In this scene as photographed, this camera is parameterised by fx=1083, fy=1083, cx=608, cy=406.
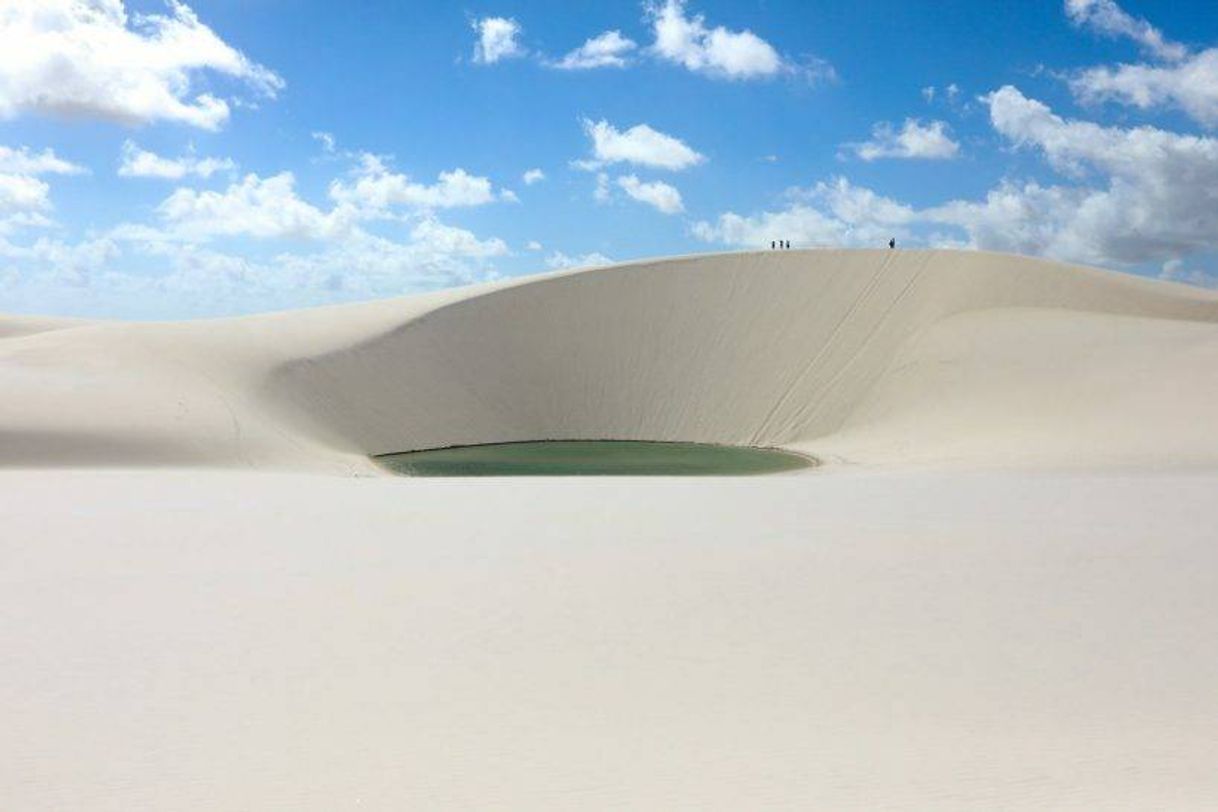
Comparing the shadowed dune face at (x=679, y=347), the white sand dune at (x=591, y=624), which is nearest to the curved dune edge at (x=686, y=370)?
the shadowed dune face at (x=679, y=347)

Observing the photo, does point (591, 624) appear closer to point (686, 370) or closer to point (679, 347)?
point (686, 370)

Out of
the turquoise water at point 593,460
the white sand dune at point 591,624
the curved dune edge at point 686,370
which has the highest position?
the curved dune edge at point 686,370

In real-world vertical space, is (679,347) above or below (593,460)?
above

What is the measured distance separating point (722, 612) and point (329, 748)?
380 centimetres

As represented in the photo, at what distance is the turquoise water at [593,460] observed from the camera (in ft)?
86.2

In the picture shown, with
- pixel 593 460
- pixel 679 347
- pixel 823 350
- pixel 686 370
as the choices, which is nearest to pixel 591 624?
pixel 593 460

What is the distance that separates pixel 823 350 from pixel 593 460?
12.0 m

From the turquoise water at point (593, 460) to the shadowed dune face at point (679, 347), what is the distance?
1.76 metres

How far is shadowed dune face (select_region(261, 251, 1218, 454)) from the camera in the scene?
112 feet

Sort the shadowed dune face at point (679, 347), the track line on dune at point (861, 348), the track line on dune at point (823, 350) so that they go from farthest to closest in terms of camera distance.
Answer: the track line on dune at point (823, 350), the track line on dune at point (861, 348), the shadowed dune face at point (679, 347)

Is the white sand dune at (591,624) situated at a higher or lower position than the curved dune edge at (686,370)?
lower

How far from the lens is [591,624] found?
8234mm

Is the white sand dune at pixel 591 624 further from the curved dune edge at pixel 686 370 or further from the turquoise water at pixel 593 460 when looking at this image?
the turquoise water at pixel 593 460

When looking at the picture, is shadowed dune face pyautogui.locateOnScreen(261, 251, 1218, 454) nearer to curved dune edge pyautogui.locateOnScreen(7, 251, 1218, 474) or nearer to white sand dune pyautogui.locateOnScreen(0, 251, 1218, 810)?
curved dune edge pyautogui.locateOnScreen(7, 251, 1218, 474)
